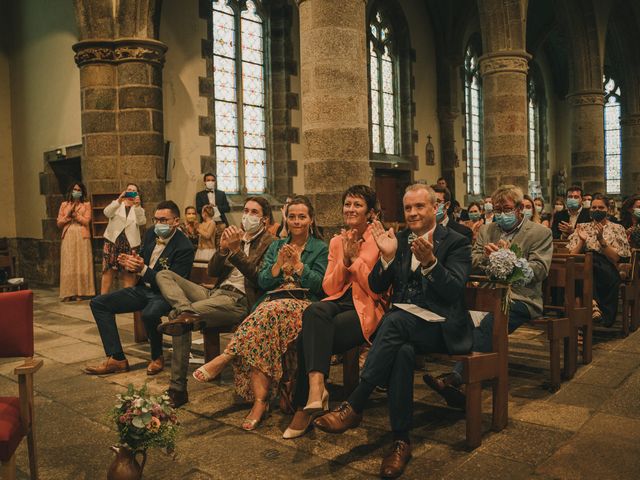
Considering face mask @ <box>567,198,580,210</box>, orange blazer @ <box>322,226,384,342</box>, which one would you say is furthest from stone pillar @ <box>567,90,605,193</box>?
orange blazer @ <box>322,226,384,342</box>

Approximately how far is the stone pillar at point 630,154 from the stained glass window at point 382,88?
7157mm

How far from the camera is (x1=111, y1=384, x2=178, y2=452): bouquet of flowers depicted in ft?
9.22

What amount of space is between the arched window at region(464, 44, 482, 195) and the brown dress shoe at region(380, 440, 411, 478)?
52.9ft

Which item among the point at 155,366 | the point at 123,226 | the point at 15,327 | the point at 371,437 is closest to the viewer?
the point at 15,327

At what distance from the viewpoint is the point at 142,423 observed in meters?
2.80

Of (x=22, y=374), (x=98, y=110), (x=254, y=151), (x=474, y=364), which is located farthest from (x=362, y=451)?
(x=254, y=151)

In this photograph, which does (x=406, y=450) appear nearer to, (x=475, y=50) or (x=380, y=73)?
(x=380, y=73)

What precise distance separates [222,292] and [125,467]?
2.14 meters

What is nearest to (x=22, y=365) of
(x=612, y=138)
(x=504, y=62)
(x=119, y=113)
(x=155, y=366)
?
(x=155, y=366)

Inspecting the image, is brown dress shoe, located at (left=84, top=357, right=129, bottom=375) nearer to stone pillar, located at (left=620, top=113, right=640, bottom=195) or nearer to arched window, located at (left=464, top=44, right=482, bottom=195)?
arched window, located at (left=464, top=44, right=482, bottom=195)

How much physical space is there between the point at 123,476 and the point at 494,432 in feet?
6.54

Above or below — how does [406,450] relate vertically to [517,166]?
below

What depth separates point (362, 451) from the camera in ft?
11.1

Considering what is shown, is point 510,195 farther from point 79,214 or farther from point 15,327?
point 79,214
